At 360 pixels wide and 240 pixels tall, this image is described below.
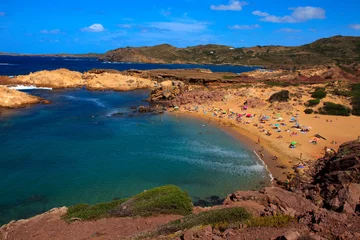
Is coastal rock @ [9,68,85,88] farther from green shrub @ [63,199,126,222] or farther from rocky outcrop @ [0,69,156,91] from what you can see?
green shrub @ [63,199,126,222]

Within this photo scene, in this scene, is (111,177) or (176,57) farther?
(176,57)

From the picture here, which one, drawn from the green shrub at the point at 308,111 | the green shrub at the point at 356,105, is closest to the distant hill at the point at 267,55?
the green shrub at the point at 356,105

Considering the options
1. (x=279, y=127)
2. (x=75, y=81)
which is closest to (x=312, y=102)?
(x=279, y=127)

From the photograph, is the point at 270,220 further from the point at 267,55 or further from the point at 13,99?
the point at 267,55

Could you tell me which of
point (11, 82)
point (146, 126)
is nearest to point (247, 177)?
point (146, 126)

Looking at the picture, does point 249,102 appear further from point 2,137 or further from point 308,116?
point 2,137

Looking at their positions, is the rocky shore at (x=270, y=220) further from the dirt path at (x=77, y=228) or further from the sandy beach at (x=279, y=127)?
the sandy beach at (x=279, y=127)

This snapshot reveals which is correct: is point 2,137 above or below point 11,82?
below
